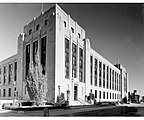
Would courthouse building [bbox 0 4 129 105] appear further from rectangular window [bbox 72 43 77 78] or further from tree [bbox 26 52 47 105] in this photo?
tree [bbox 26 52 47 105]

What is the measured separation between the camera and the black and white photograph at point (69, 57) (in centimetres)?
1369

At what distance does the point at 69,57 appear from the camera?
23.8 metres

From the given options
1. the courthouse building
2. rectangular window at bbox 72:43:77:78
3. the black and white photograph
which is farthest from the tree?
rectangular window at bbox 72:43:77:78

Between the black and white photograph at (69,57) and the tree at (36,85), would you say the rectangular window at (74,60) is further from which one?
the tree at (36,85)

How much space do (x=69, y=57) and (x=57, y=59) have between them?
2.52 m

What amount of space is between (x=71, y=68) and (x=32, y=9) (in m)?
11.3

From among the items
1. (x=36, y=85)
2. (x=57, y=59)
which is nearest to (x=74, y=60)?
(x=57, y=59)

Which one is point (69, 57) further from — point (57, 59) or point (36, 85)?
point (36, 85)

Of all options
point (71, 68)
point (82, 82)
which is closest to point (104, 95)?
point (82, 82)

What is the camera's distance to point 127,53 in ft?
48.0

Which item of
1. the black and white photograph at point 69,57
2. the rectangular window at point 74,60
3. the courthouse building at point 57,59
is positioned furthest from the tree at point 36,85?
the rectangular window at point 74,60

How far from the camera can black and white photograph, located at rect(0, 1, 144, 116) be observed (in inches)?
539

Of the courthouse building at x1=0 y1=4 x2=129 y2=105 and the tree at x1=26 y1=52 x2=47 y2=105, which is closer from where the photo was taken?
the tree at x1=26 y1=52 x2=47 y2=105

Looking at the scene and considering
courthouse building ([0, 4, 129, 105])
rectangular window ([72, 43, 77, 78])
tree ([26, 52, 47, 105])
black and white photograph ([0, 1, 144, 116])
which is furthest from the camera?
rectangular window ([72, 43, 77, 78])
